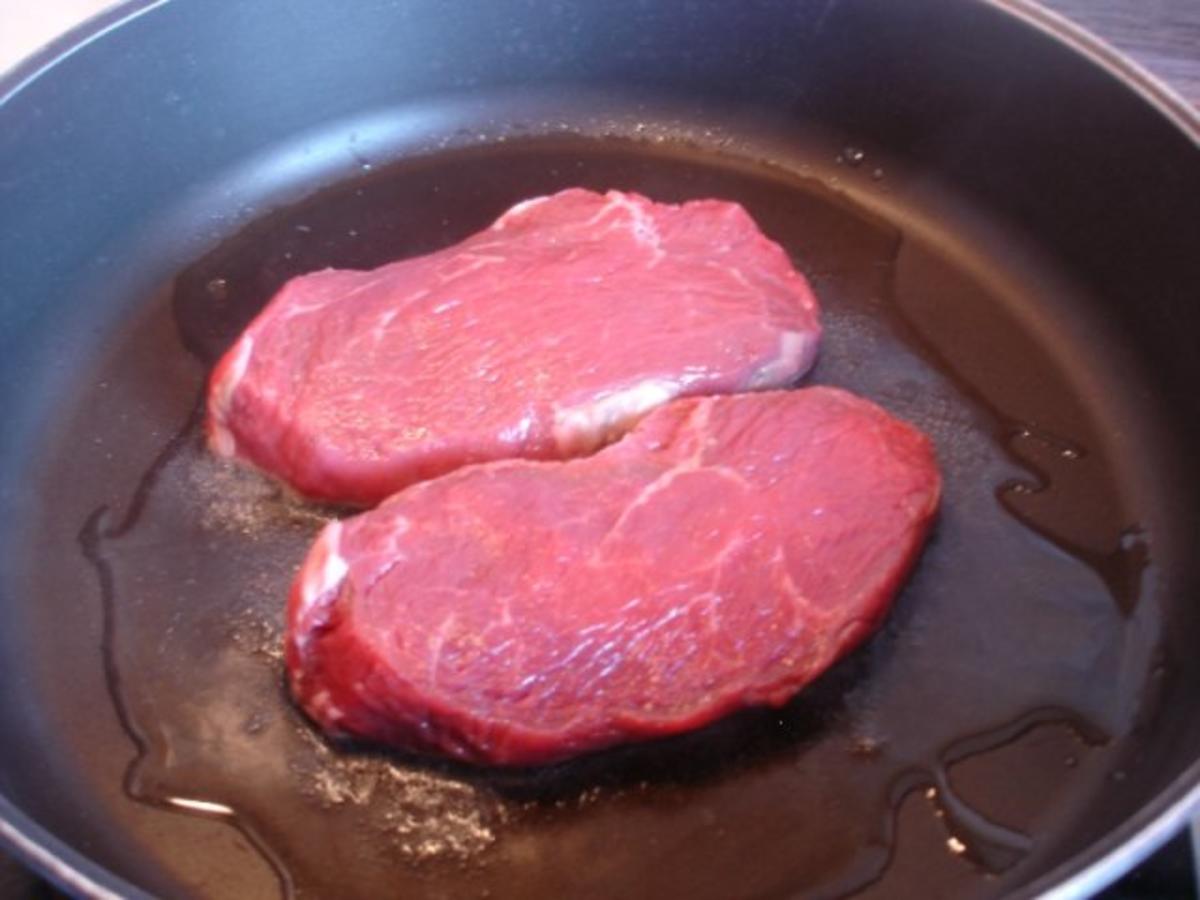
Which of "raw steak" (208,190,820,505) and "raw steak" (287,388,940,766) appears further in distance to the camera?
"raw steak" (208,190,820,505)

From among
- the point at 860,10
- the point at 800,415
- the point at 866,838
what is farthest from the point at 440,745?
the point at 860,10

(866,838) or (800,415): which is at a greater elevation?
(800,415)

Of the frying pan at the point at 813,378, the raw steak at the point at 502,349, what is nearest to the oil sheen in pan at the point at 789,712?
the frying pan at the point at 813,378

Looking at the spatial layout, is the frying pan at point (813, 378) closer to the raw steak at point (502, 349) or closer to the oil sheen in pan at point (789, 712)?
the oil sheen in pan at point (789, 712)

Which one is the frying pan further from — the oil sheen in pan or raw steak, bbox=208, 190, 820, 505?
raw steak, bbox=208, 190, 820, 505

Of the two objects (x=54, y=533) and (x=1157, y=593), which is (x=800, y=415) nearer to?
(x=1157, y=593)

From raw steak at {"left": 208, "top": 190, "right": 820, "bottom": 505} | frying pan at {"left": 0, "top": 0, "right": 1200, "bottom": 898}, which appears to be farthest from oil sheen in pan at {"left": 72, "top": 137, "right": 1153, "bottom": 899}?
raw steak at {"left": 208, "top": 190, "right": 820, "bottom": 505}
